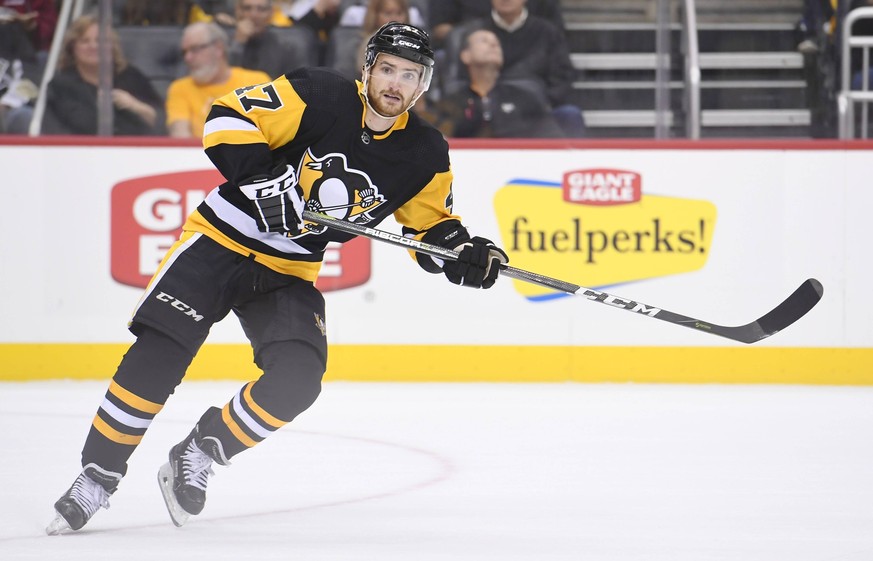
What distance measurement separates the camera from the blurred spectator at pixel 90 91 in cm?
529

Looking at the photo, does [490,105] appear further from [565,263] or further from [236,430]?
[236,430]

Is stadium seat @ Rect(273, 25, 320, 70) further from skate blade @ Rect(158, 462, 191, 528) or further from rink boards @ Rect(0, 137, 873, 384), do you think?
skate blade @ Rect(158, 462, 191, 528)

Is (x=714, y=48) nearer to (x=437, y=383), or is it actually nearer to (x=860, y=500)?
(x=437, y=383)

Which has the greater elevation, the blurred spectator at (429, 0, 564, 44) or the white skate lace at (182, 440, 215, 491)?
the blurred spectator at (429, 0, 564, 44)

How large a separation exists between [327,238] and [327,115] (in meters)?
0.29

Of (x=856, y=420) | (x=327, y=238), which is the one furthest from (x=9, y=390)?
(x=856, y=420)

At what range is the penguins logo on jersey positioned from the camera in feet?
9.63

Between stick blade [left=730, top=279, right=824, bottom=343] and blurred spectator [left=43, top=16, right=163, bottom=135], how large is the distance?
2.92 meters

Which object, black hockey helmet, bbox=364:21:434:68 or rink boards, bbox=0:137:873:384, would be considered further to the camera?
rink boards, bbox=0:137:873:384

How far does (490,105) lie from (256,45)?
100 cm

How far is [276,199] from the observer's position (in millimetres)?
2807

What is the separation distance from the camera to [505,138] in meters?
5.32

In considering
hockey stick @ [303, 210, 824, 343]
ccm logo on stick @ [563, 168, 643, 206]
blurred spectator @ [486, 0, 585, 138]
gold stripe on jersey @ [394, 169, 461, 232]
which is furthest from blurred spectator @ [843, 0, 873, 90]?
gold stripe on jersey @ [394, 169, 461, 232]

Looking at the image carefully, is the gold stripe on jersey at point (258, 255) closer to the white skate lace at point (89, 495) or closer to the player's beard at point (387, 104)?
the player's beard at point (387, 104)
